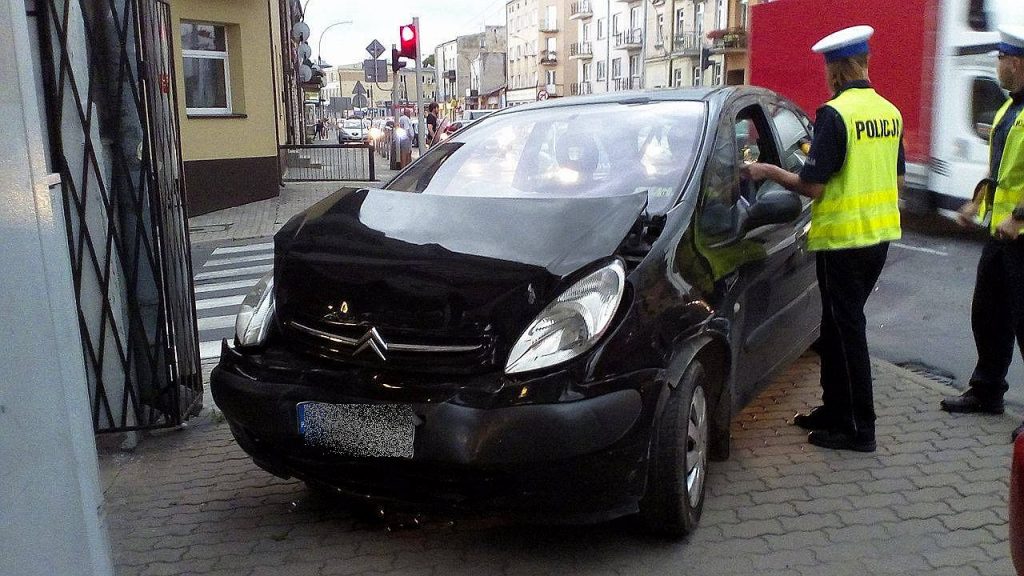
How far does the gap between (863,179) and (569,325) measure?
1.77 metres

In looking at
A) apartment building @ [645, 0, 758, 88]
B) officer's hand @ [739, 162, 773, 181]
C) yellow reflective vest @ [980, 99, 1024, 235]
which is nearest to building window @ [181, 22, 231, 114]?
officer's hand @ [739, 162, 773, 181]

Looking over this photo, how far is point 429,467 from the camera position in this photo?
9.19 ft

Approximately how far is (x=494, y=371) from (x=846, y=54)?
223 centimetres

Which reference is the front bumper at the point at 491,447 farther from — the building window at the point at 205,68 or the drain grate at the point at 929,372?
the building window at the point at 205,68

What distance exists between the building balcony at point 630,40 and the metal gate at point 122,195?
59.7 metres

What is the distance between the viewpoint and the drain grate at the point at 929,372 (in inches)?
209

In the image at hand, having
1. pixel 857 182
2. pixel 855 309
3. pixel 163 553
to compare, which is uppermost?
pixel 857 182

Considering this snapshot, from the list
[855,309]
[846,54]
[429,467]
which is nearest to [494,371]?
[429,467]

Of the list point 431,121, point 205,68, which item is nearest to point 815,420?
point 205,68

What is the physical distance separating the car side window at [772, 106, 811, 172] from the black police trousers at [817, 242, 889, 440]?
662 mm

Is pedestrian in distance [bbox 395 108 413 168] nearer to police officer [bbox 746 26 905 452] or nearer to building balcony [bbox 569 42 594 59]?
police officer [bbox 746 26 905 452]

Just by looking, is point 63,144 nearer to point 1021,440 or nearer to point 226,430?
point 226,430

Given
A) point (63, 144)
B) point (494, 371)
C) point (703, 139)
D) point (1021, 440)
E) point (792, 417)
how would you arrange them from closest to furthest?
point (1021, 440) < point (494, 371) < point (703, 139) < point (63, 144) < point (792, 417)

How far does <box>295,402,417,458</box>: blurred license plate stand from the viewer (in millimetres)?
2795
